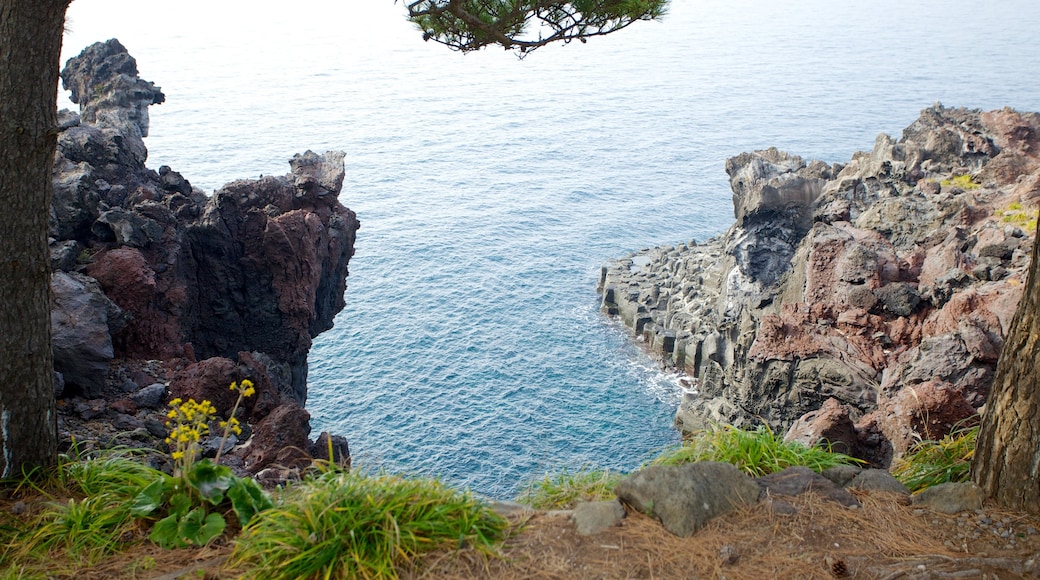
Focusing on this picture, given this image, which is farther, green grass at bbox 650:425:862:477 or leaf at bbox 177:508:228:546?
green grass at bbox 650:425:862:477

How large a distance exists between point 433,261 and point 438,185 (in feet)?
66.4

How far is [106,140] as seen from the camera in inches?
853

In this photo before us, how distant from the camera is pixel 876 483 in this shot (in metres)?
6.60

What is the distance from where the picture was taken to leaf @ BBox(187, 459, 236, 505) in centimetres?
586

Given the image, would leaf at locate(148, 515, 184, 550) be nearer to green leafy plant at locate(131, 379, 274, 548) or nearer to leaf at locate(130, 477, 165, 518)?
green leafy plant at locate(131, 379, 274, 548)

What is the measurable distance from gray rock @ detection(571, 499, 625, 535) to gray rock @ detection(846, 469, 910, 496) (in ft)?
7.15

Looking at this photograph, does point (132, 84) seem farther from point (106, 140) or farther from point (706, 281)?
point (706, 281)

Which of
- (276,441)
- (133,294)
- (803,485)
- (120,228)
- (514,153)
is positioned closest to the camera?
(803,485)

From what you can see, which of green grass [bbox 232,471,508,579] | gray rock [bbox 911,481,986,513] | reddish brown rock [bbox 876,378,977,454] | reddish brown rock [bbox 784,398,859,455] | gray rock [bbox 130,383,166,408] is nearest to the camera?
green grass [bbox 232,471,508,579]

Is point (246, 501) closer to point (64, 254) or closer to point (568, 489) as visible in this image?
point (568, 489)

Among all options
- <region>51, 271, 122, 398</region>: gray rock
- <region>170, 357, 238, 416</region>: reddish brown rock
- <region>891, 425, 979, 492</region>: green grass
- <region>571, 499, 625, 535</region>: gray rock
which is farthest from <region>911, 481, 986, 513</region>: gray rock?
<region>170, 357, 238, 416</region>: reddish brown rock

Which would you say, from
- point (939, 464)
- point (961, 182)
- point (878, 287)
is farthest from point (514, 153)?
point (939, 464)

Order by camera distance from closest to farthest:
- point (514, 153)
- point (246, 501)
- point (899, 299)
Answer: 1. point (246, 501)
2. point (899, 299)
3. point (514, 153)

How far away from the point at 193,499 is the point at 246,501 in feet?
1.59
